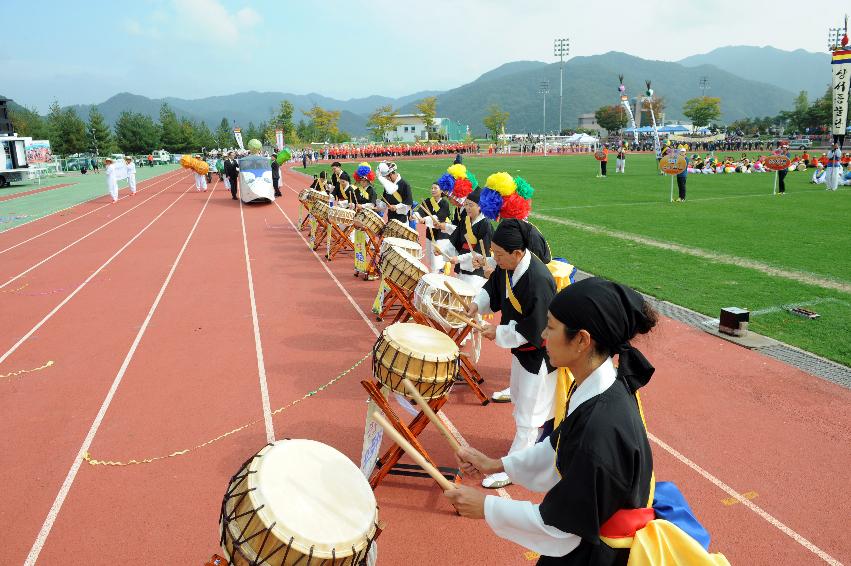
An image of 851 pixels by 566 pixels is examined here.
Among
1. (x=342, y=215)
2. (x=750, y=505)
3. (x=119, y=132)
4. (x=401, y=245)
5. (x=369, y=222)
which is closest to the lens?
(x=750, y=505)

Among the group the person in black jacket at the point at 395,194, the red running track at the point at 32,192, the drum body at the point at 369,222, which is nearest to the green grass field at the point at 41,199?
the red running track at the point at 32,192

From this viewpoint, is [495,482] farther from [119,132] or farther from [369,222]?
[119,132]

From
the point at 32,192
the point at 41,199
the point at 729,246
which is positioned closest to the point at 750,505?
the point at 729,246

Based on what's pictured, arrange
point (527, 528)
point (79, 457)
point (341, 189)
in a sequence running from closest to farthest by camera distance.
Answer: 1. point (527, 528)
2. point (79, 457)
3. point (341, 189)

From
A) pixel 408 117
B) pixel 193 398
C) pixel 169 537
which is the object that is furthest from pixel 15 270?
pixel 408 117

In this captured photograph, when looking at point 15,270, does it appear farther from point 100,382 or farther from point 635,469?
point 635,469

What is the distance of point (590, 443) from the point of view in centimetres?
185

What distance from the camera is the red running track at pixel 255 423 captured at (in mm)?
3738

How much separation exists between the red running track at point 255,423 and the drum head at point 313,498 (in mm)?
1253

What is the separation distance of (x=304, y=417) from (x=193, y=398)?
1.35 m

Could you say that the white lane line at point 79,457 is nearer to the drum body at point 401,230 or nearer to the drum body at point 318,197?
the drum body at point 401,230

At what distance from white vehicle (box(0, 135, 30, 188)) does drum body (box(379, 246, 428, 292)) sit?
35.4m

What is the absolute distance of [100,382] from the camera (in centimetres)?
614

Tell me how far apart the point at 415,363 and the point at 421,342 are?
26cm
